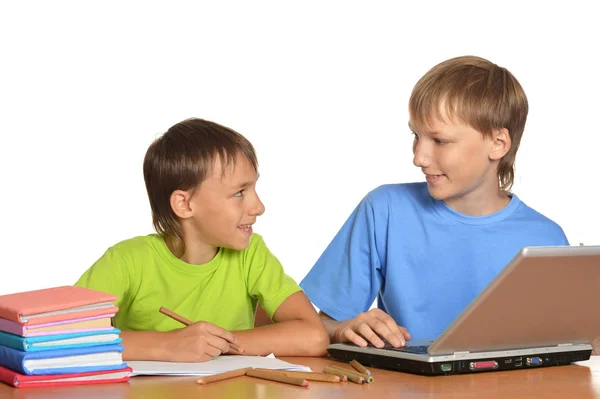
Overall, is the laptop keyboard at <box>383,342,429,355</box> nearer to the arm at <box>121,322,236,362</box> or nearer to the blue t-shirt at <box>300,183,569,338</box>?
the arm at <box>121,322,236,362</box>

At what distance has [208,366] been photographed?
1588 millimetres

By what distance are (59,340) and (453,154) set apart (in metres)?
1.02

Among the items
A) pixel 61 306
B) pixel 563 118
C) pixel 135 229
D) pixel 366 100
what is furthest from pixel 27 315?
pixel 563 118

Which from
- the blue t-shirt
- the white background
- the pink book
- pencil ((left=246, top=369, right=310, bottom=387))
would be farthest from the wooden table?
the white background

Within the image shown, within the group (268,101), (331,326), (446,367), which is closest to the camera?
(446,367)

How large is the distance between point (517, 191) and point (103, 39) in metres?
2.17

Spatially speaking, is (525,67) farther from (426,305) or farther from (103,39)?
(426,305)

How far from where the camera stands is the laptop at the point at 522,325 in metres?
1.41

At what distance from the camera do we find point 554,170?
462cm

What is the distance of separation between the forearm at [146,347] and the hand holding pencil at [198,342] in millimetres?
17

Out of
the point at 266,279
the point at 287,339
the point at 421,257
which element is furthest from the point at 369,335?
the point at 421,257

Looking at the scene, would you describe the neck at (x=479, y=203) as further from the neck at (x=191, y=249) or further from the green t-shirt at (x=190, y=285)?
the neck at (x=191, y=249)

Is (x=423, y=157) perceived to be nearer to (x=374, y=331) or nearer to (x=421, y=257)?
(x=421, y=257)

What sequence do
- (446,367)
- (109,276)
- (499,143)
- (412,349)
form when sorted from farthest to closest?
(499,143), (109,276), (412,349), (446,367)
